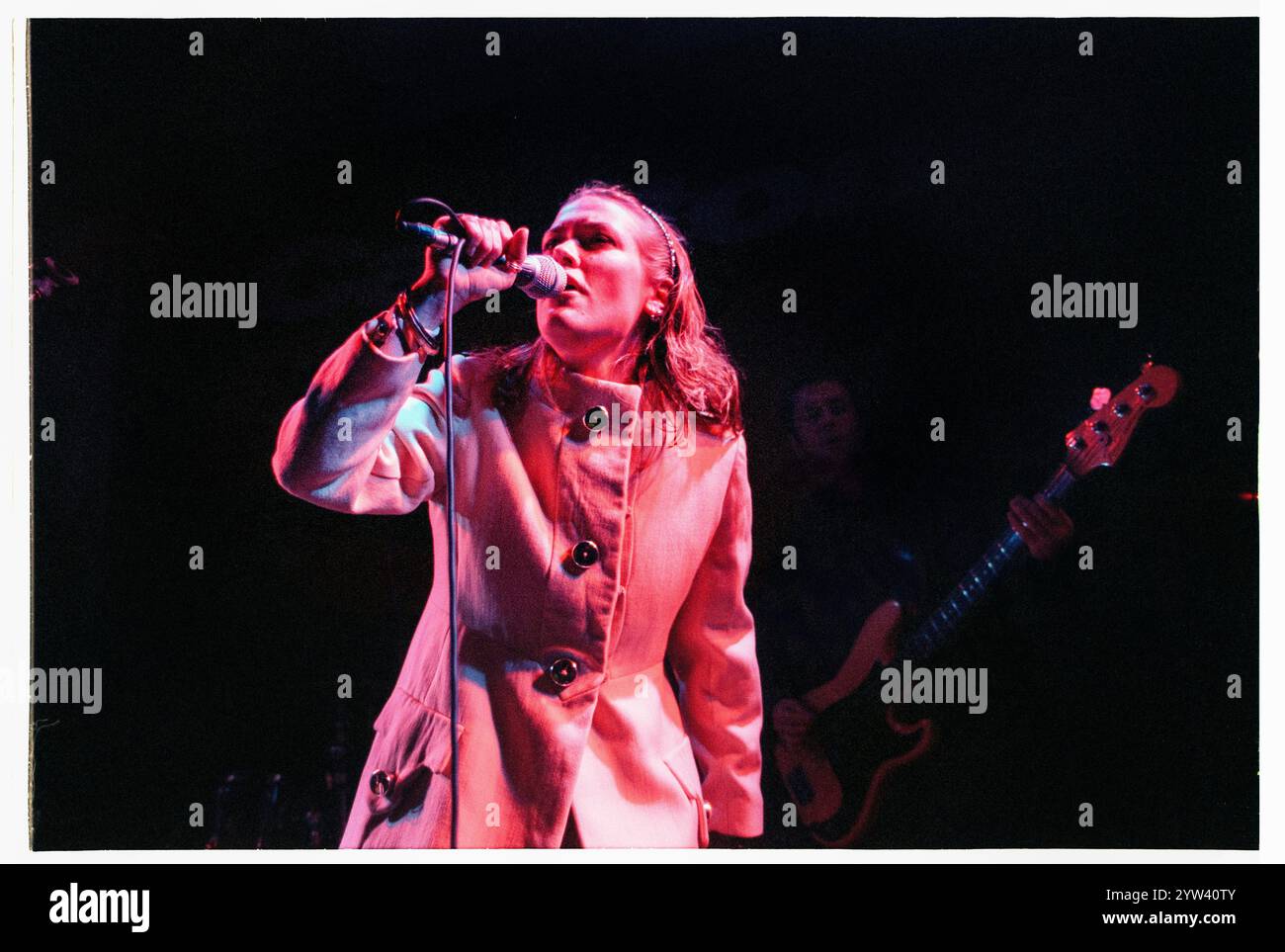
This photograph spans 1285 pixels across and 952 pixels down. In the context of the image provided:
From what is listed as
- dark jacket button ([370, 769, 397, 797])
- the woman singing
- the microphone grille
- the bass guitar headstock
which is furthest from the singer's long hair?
dark jacket button ([370, 769, 397, 797])

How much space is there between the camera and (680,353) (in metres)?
2.87

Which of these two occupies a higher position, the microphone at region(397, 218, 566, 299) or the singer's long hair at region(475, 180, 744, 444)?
the microphone at region(397, 218, 566, 299)

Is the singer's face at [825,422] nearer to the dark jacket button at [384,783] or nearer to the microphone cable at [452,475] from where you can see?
the microphone cable at [452,475]

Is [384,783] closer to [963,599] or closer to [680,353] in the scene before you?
[680,353]

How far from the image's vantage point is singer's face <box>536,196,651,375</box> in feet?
9.31

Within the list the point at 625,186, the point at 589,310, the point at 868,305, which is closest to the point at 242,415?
the point at 589,310

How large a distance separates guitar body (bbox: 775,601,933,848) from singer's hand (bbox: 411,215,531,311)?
1.15 m

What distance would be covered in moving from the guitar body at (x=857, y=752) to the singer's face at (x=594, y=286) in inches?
34.8

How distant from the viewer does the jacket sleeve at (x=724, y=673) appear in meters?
2.86

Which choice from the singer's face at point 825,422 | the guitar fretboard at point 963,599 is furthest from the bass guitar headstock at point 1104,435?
the singer's face at point 825,422

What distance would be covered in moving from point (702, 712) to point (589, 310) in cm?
96

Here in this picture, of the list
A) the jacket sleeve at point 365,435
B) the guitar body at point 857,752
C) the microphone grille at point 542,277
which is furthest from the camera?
the guitar body at point 857,752

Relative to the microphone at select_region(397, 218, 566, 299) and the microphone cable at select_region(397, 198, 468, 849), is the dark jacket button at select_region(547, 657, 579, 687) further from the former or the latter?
the microphone at select_region(397, 218, 566, 299)

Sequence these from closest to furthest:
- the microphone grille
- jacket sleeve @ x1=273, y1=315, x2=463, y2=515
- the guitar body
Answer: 1. jacket sleeve @ x1=273, y1=315, x2=463, y2=515
2. the microphone grille
3. the guitar body
